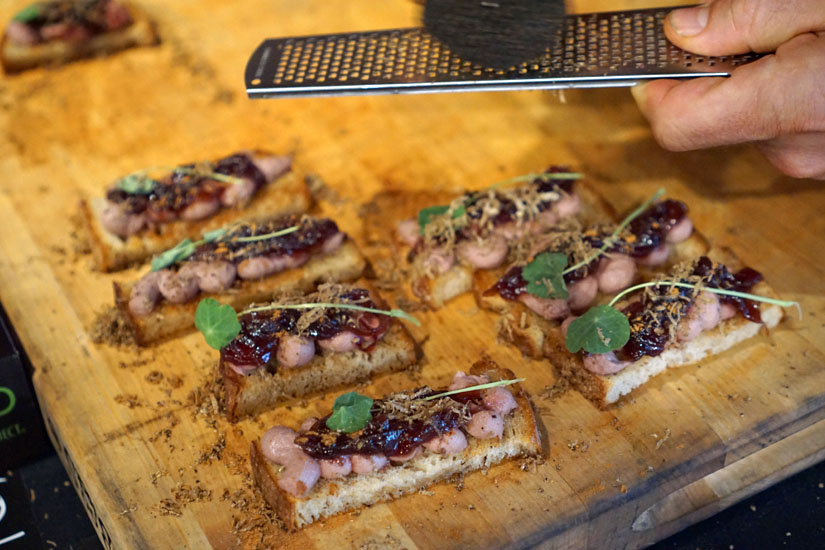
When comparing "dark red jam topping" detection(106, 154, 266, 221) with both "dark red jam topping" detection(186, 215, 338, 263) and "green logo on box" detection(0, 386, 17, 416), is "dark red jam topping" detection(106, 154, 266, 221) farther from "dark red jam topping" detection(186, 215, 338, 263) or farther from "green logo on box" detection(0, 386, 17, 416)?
"green logo on box" detection(0, 386, 17, 416)

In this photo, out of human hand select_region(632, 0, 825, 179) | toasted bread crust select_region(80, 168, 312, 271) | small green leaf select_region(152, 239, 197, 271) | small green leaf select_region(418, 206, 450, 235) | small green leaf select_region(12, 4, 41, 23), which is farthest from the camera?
small green leaf select_region(12, 4, 41, 23)

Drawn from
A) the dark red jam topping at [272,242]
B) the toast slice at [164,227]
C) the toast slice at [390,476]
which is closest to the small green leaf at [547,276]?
the toast slice at [390,476]

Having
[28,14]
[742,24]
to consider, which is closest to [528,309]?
[742,24]

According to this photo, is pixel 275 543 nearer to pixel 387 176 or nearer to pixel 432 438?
pixel 432 438

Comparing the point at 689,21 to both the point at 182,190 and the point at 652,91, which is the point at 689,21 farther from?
the point at 182,190

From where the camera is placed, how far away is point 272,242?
14.2 feet

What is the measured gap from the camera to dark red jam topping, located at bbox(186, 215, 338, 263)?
4.27 metres

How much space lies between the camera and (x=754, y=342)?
13.5 feet

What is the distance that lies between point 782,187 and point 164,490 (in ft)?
12.0

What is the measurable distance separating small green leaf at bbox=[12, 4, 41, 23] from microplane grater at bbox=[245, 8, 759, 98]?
9.04 ft

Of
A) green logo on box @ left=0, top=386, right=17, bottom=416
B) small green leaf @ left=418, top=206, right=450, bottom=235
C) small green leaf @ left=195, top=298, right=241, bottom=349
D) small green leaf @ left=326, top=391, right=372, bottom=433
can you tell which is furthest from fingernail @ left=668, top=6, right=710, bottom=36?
green logo on box @ left=0, top=386, right=17, bottom=416

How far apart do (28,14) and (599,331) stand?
461cm

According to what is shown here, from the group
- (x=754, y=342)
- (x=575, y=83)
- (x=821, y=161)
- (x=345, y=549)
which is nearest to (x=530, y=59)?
(x=575, y=83)

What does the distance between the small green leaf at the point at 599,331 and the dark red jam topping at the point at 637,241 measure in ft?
1.08
